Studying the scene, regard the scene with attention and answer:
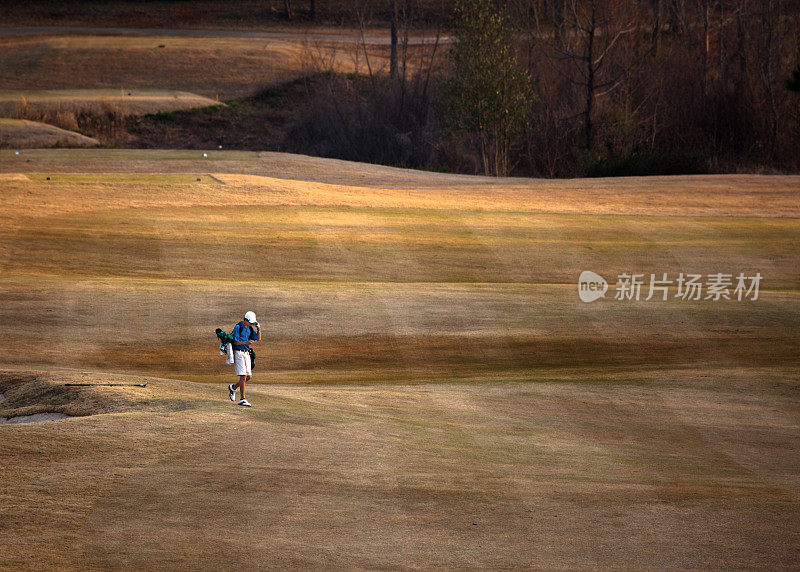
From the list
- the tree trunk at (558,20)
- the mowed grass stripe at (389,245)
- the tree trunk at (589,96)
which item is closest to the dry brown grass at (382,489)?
the mowed grass stripe at (389,245)

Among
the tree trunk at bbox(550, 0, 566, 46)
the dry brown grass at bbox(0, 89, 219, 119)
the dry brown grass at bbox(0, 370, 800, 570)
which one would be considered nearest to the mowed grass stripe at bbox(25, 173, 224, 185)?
A: the dry brown grass at bbox(0, 89, 219, 119)

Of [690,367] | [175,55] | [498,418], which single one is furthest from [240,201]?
[175,55]

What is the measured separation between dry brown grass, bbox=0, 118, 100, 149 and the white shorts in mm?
36461

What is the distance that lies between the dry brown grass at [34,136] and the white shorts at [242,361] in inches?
1435

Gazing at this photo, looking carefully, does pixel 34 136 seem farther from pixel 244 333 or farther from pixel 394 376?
pixel 244 333

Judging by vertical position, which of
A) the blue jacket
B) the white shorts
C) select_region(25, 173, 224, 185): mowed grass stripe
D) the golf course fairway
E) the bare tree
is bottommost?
the golf course fairway

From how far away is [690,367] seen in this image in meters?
15.7

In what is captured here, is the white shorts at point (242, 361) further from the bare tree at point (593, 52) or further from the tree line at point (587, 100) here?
the bare tree at point (593, 52)

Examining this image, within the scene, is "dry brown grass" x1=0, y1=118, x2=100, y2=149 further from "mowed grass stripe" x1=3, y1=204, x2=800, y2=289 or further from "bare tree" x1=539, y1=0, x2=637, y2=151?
"bare tree" x1=539, y1=0, x2=637, y2=151

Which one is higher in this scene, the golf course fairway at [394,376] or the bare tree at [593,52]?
the bare tree at [593,52]

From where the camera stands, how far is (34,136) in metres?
44.9

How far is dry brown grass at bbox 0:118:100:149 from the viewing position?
43.5 m

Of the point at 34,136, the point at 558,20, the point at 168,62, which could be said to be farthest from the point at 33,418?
the point at 168,62

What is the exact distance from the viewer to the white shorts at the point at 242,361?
10.0m
